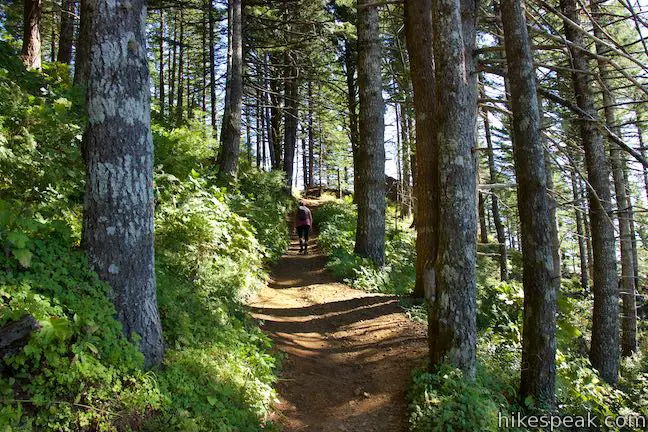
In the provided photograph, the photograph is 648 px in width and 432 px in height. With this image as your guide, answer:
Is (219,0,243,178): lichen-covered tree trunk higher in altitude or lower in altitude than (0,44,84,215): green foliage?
higher

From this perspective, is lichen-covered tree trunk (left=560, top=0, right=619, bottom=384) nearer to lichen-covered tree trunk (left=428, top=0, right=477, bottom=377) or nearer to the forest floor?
the forest floor

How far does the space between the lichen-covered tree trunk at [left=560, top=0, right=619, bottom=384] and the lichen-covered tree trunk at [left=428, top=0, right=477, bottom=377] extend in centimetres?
494

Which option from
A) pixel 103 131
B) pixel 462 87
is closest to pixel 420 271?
pixel 462 87

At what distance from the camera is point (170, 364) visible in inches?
160

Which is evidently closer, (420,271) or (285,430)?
(285,430)

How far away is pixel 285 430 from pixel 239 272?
3.94m

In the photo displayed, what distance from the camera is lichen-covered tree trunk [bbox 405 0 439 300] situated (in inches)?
251

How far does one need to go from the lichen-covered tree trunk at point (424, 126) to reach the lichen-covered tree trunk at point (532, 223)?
1212mm

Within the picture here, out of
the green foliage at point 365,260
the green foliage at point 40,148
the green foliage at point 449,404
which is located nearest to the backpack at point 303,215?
the green foliage at point 365,260

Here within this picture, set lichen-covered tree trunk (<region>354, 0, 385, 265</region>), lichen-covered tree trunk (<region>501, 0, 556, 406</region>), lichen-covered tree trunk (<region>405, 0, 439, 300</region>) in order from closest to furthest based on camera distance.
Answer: lichen-covered tree trunk (<region>501, 0, 556, 406</region>) → lichen-covered tree trunk (<region>405, 0, 439, 300</region>) → lichen-covered tree trunk (<region>354, 0, 385, 265</region>)

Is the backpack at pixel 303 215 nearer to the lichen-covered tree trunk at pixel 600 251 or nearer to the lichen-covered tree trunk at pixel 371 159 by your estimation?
the lichen-covered tree trunk at pixel 371 159

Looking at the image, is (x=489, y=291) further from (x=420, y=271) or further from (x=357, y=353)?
(x=357, y=353)

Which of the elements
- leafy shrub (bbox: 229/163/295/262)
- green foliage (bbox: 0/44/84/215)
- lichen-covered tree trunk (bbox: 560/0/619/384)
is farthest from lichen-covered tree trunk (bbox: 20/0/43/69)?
lichen-covered tree trunk (bbox: 560/0/619/384)

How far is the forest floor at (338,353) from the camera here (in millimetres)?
4984
